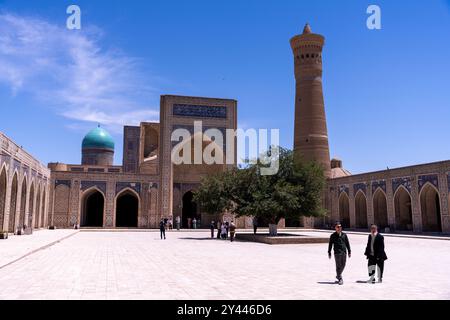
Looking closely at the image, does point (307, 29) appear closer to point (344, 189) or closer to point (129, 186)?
point (344, 189)

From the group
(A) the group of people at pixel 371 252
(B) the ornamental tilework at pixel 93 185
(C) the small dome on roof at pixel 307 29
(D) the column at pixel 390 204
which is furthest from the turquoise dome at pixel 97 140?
(A) the group of people at pixel 371 252

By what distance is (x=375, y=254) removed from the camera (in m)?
6.60

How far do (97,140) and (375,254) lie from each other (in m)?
39.0

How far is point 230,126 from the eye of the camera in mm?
30344

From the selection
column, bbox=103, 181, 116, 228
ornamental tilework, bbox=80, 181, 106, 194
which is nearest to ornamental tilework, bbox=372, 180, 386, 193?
column, bbox=103, 181, 116, 228

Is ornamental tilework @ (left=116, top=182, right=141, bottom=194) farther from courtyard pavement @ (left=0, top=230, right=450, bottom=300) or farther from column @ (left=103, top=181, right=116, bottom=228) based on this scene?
courtyard pavement @ (left=0, top=230, right=450, bottom=300)

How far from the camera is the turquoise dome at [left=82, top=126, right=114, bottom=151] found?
42094mm

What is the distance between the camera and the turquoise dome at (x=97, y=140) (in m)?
42.1

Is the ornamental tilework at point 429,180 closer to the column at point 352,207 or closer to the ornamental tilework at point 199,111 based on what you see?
the column at point 352,207

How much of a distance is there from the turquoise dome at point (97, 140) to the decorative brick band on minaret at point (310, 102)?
773 inches

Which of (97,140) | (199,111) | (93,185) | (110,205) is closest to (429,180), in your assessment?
(199,111)

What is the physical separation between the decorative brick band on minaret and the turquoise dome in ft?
64.4
